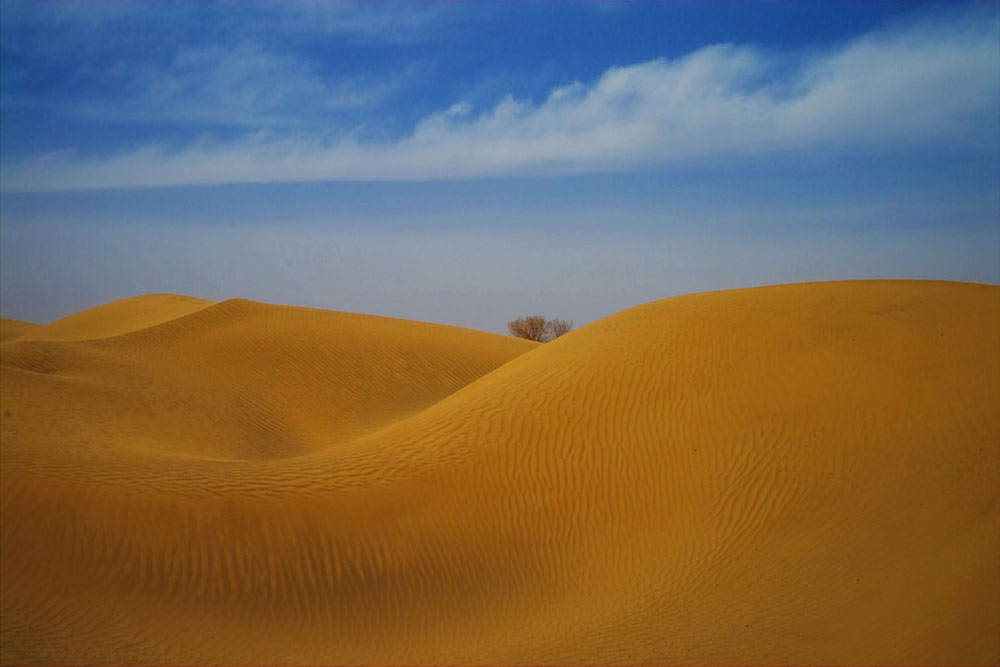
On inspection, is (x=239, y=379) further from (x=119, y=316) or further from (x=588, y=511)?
(x=119, y=316)

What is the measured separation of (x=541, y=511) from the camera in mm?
9117

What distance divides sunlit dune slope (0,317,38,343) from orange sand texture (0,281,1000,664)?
30.8 metres

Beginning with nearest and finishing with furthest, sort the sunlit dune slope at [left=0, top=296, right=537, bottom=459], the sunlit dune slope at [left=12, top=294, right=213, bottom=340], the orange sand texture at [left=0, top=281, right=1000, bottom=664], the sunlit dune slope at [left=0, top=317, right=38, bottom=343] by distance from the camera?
the orange sand texture at [left=0, top=281, right=1000, bottom=664]
the sunlit dune slope at [left=0, top=296, right=537, bottom=459]
the sunlit dune slope at [left=12, top=294, right=213, bottom=340]
the sunlit dune slope at [left=0, top=317, right=38, bottom=343]

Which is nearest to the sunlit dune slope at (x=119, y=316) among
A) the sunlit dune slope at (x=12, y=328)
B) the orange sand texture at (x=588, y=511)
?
the sunlit dune slope at (x=12, y=328)

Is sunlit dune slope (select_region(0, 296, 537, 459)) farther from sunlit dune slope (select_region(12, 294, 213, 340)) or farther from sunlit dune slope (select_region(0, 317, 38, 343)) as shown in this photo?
sunlit dune slope (select_region(0, 317, 38, 343))

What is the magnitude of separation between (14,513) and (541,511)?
585cm

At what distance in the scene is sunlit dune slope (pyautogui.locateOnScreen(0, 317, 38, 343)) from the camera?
37.6 metres

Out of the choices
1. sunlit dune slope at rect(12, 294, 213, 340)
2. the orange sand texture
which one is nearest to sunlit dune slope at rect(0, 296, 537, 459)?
the orange sand texture

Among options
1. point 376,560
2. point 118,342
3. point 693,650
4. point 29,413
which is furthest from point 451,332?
point 693,650

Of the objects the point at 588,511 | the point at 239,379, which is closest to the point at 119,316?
the point at 239,379

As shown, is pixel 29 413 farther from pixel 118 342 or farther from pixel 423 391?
pixel 423 391

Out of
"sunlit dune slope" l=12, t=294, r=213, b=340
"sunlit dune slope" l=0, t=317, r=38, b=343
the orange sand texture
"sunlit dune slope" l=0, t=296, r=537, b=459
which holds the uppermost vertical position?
"sunlit dune slope" l=0, t=317, r=38, b=343

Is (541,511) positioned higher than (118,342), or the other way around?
(118,342)

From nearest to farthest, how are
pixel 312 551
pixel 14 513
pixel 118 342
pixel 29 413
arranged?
pixel 14 513 < pixel 312 551 < pixel 29 413 < pixel 118 342
